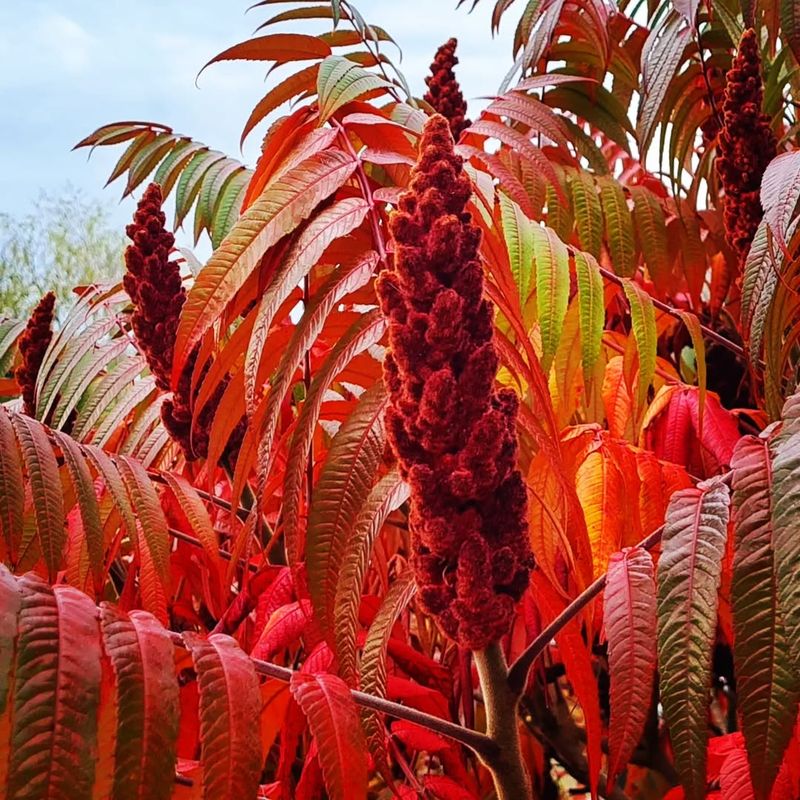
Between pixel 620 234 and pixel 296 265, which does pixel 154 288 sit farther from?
pixel 620 234

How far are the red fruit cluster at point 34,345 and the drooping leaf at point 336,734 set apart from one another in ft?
2.01

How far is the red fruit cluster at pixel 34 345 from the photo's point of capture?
0.91 meters

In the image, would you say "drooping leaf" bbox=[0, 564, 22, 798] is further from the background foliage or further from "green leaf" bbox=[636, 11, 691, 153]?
"green leaf" bbox=[636, 11, 691, 153]

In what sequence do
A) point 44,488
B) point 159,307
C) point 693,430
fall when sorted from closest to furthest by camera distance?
point 44,488 < point 159,307 < point 693,430

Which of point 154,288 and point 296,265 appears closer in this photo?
point 296,265

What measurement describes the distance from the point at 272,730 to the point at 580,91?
2.81 ft

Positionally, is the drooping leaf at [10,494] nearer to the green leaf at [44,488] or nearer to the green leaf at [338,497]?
the green leaf at [44,488]

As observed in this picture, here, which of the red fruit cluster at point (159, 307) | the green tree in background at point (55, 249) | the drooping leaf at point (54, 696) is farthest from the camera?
the green tree in background at point (55, 249)

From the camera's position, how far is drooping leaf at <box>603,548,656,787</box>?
40 centimetres

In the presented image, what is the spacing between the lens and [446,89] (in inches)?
36.5

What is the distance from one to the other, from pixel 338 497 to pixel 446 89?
610mm

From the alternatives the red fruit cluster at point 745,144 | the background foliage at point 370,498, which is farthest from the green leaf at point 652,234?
the red fruit cluster at point 745,144

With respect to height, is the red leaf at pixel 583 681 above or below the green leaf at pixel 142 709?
below

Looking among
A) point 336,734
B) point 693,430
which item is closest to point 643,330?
point 693,430
